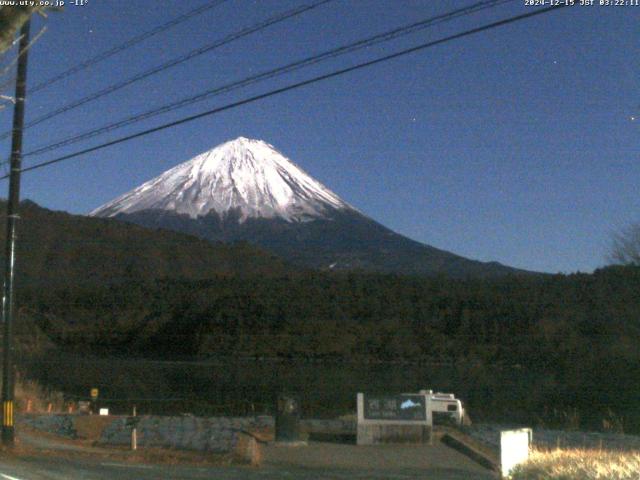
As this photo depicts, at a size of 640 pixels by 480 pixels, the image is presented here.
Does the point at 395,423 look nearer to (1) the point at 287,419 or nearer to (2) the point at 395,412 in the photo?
(2) the point at 395,412

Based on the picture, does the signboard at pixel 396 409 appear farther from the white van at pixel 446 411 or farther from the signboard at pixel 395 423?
the white van at pixel 446 411

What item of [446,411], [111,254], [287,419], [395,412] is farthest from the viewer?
[111,254]

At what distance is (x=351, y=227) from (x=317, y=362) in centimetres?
9592

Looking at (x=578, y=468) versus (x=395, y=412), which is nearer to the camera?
(x=578, y=468)

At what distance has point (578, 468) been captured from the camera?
9633 millimetres

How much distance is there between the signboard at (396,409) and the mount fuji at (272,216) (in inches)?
4944

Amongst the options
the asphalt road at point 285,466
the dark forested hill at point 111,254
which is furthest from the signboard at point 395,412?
the dark forested hill at point 111,254

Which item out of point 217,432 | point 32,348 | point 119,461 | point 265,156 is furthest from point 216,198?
point 119,461

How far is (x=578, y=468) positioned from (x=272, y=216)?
16454cm

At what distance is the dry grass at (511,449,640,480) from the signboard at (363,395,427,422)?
11.2 metres

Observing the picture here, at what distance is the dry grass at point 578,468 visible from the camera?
9203 millimetres

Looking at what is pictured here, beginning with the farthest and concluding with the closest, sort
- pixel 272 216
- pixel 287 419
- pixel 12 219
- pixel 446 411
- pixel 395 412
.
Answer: pixel 272 216 < pixel 446 411 < pixel 395 412 < pixel 287 419 < pixel 12 219

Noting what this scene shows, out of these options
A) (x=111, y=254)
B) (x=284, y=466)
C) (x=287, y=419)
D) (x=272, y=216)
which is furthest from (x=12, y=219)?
(x=272, y=216)

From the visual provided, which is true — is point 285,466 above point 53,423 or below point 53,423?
below
